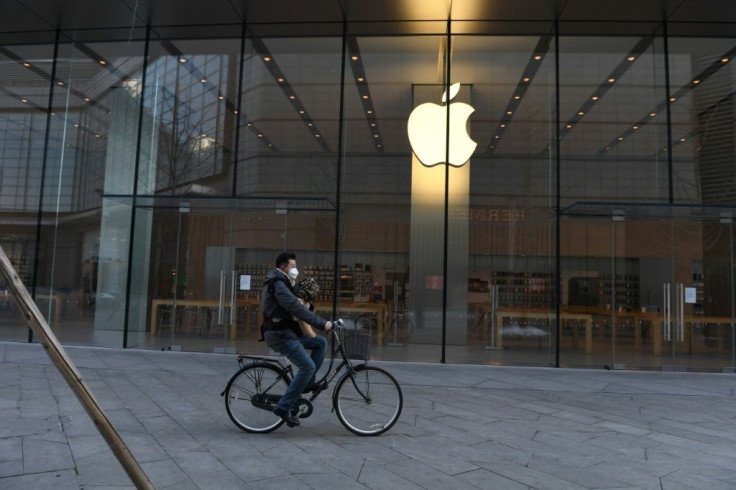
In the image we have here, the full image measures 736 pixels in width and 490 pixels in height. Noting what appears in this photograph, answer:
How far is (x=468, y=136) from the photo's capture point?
11164 millimetres

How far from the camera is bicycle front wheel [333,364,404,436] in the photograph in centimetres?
513

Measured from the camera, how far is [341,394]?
5.20 m

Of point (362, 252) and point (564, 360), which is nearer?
point (564, 360)

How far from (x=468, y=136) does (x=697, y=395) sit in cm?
620

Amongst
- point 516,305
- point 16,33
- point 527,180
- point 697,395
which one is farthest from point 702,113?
point 16,33

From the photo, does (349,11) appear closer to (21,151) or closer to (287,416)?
(21,151)

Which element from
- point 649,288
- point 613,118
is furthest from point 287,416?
point 613,118

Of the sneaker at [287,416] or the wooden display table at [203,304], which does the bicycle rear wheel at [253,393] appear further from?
the wooden display table at [203,304]

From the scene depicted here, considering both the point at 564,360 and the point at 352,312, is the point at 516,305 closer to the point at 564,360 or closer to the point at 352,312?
the point at 564,360

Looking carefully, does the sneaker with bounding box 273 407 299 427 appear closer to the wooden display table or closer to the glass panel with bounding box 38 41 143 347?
the wooden display table

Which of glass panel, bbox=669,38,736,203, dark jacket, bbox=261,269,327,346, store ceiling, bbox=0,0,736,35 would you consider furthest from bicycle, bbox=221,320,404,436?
glass panel, bbox=669,38,736,203

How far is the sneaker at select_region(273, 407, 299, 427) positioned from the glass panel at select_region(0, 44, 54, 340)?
923 cm

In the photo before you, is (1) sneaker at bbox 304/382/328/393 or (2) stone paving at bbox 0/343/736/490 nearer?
(2) stone paving at bbox 0/343/736/490

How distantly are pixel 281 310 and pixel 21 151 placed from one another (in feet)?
34.5
